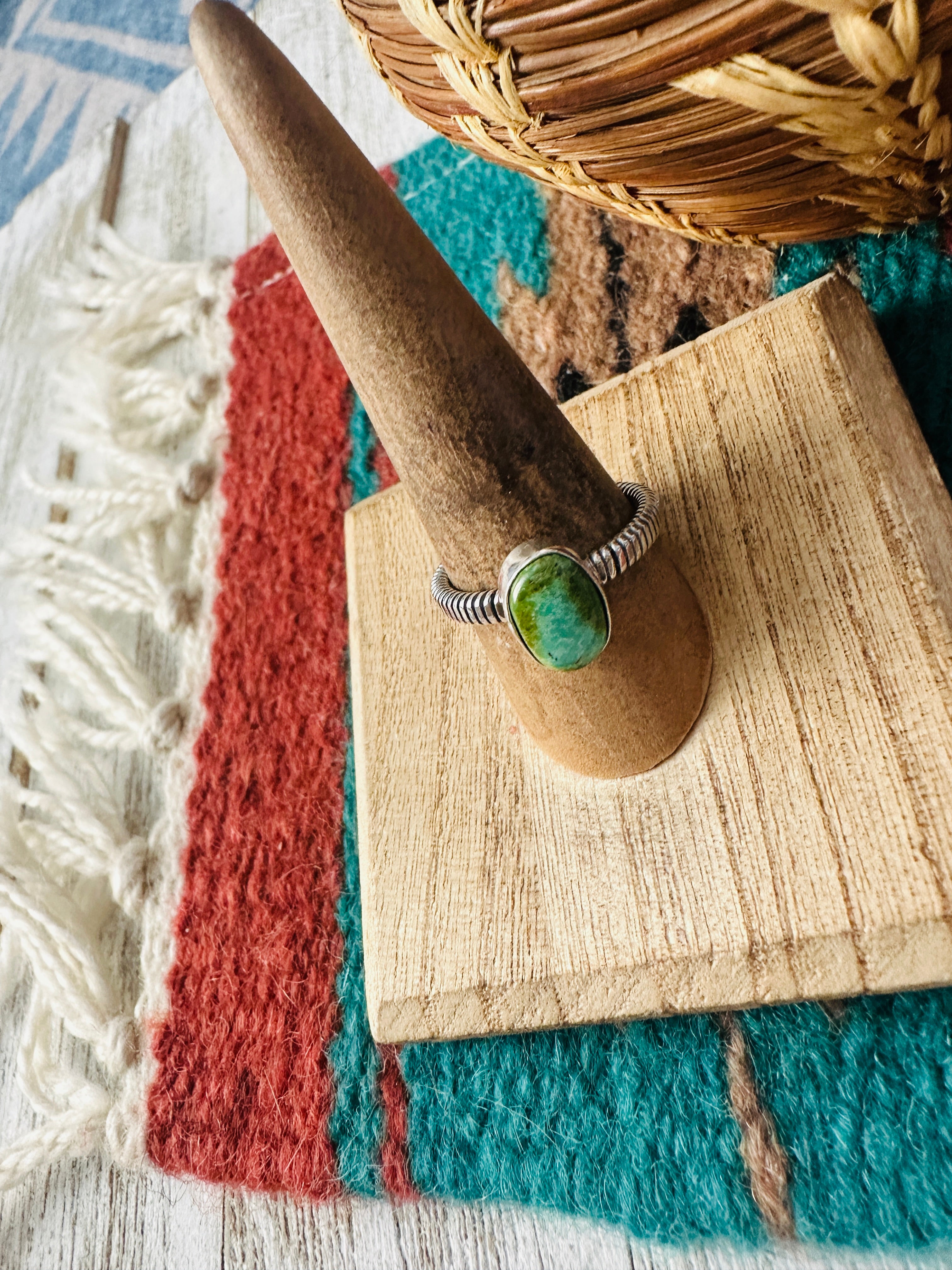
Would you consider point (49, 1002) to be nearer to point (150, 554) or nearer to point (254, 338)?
point (150, 554)

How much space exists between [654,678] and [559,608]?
0.20 ft

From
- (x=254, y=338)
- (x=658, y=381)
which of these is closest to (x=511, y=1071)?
(x=658, y=381)

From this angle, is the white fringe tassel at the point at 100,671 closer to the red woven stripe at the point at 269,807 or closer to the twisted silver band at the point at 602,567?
the red woven stripe at the point at 269,807

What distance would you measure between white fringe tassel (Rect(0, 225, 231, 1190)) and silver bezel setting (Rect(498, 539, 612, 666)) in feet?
1.14

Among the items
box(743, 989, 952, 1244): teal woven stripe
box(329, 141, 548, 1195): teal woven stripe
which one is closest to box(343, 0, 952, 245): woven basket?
box(329, 141, 548, 1195): teal woven stripe

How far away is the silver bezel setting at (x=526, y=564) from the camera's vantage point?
29 centimetres

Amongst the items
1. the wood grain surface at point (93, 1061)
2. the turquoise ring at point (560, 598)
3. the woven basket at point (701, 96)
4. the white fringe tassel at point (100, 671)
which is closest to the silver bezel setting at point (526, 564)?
the turquoise ring at point (560, 598)

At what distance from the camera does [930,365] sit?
0.40 meters

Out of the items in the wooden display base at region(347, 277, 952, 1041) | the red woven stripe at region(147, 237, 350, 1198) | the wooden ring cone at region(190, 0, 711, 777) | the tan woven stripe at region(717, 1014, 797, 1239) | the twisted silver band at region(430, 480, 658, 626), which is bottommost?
the tan woven stripe at region(717, 1014, 797, 1239)

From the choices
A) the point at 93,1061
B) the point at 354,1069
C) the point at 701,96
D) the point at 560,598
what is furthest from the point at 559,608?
the point at 93,1061

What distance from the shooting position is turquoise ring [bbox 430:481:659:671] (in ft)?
0.94

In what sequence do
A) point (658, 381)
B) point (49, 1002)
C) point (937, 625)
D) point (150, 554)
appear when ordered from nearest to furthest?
1. point (937, 625)
2. point (658, 381)
3. point (49, 1002)
4. point (150, 554)

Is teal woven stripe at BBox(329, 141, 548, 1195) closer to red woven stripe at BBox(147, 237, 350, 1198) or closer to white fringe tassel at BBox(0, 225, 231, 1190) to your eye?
red woven stripe at BBox(147, 237, 350, 1198)

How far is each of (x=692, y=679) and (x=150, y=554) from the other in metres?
0.41
